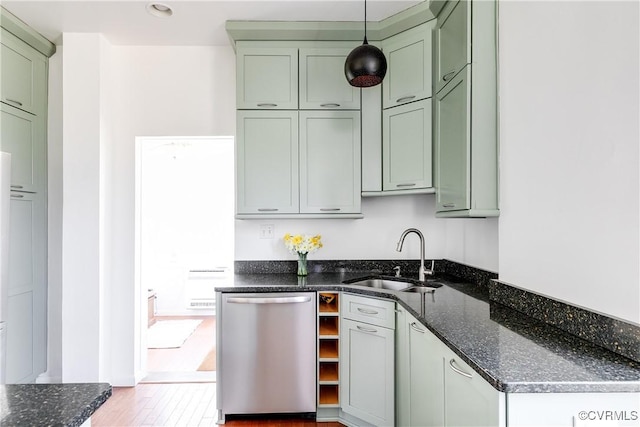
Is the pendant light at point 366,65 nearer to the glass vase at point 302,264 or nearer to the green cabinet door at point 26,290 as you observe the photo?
the glass vase at point 302,264

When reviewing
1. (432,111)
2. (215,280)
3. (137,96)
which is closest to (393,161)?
(432,111)

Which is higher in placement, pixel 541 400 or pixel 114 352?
pixel 541 400

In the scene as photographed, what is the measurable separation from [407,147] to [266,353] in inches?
66.5

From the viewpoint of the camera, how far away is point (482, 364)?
3.59ft

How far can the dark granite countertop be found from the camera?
0.98 meters

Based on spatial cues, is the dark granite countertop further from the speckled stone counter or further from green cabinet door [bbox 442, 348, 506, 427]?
the speckled stone counter

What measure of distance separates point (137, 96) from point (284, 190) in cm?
147

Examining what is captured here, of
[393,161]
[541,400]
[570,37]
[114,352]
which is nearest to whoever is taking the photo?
[541,400]

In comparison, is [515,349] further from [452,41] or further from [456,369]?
[452,41]

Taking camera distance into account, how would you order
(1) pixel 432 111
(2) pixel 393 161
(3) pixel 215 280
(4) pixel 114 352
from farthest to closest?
(3) pixel 215 280 < (4) pixel 114 352 < (2) pixel 393 161 < (1) pixel 432 111

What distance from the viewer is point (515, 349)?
3.99ft

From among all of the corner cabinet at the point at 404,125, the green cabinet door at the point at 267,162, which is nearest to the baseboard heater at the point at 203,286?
the green cabinet door at the point at 267,162

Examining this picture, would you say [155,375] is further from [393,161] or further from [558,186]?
[558,186]

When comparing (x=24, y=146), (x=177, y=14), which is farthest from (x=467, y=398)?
(x=24, y=146)
